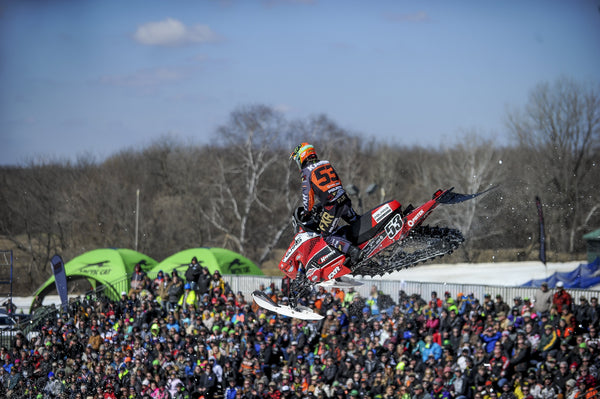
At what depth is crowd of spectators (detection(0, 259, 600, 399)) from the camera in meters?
15.8

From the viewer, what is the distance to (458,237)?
428 inches

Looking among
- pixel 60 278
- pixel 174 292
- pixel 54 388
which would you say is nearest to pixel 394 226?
pixel 54 388

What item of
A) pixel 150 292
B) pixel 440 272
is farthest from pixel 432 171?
pixel 150 292

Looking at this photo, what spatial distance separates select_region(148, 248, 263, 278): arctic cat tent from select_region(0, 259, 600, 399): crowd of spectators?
3.90 metres

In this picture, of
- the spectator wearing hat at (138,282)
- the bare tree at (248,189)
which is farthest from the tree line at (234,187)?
the spectator wearing hat at (138,282)

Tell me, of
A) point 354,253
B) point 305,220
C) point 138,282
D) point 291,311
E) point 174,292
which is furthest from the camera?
point 138,282

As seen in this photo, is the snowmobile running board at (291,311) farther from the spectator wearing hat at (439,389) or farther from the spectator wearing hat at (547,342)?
the spectator wearing hat at (547,342)

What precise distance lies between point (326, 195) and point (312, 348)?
9545mm

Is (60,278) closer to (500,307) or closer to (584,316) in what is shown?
(500,307)

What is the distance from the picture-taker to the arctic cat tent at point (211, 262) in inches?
1116

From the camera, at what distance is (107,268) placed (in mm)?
29188

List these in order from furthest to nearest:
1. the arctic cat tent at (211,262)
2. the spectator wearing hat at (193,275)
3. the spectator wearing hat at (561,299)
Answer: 1. the arctic cat tent at (211,262)
2. the spectator wearing hat at (193,275)
3. the spectator wearing hat at (561,299)

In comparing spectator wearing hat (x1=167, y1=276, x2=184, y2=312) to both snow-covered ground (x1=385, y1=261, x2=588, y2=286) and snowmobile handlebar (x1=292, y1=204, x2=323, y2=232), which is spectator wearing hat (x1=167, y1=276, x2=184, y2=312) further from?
snowmobile handlebar (x1=292, y1=204, x2=323, y2=232)

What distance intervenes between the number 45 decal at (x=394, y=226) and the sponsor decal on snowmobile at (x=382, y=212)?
136 mm
